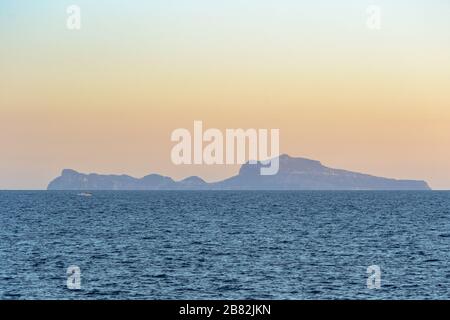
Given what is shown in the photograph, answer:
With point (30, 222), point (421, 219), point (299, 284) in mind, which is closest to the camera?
point (299, 284)

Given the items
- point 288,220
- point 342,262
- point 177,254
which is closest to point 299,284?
point 342,262

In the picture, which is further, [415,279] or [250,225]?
[250,225]

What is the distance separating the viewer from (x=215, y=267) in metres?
65.1

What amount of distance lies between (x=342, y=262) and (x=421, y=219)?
76.5 meters
